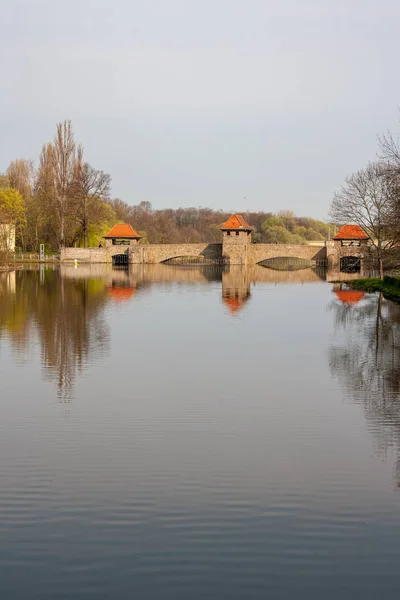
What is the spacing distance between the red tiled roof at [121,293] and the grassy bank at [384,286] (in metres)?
12.4

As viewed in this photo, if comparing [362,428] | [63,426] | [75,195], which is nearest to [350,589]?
[362,428]

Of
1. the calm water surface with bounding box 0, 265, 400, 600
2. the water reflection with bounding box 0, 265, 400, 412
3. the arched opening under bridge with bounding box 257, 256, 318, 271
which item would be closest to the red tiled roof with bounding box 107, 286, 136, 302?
the water reflection with bounding box 0, 265, 400, 412

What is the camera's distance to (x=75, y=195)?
69.5 metres

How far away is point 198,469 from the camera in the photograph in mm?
8664

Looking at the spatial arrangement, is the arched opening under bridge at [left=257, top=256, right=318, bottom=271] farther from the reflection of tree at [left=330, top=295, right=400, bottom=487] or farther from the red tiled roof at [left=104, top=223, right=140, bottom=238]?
the reflection of tree at [left=330, top=295, right=400, bottom=487]

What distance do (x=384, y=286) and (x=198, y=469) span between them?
31.1 metres

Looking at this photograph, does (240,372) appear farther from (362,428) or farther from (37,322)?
(37,322)

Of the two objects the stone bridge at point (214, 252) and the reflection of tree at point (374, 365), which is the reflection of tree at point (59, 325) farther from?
the stone bridge at point (214, 252)

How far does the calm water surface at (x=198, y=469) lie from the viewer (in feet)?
20.3

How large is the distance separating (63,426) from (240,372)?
525 cm

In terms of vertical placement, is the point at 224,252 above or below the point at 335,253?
above

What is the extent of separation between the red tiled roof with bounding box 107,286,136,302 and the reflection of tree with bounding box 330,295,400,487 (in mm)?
10626

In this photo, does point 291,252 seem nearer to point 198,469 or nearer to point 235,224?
point 235,224

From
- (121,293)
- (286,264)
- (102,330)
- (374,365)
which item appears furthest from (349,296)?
(286,264)
